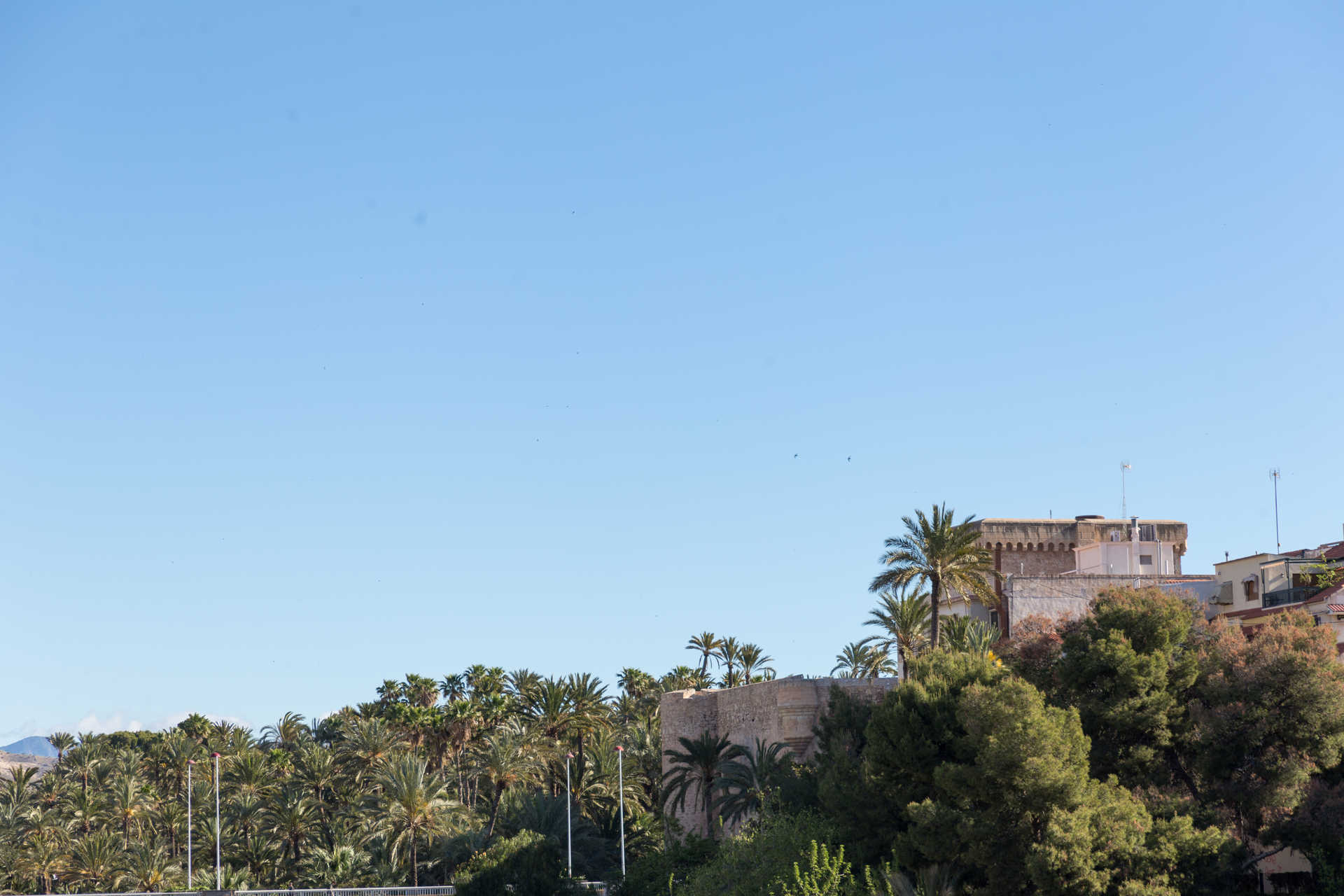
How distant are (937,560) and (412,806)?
24.0 meters

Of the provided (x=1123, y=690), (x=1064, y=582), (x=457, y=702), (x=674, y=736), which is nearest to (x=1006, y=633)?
(x=1064, y=582)

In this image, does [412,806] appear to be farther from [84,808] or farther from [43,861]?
[84,808]

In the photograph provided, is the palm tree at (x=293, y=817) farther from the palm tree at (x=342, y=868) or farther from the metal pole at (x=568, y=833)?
→ the metal pole at (x=568, y=833)

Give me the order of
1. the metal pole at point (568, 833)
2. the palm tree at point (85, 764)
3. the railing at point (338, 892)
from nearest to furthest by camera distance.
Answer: the railing at point (338, 892)
the metal pole at point (568, 833)
the palm tree at point (85, 764)

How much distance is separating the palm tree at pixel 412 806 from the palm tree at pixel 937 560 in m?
21.4

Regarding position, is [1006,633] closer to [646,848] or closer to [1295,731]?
[646,848]

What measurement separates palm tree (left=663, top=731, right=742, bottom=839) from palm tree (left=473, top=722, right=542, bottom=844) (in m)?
11.0

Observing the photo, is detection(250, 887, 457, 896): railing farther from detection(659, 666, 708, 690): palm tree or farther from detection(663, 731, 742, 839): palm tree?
detection(659, 666, 708, 690): palm tree

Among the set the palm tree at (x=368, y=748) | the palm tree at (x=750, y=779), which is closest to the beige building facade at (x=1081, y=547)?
the palm tree at (x=750, y=779)

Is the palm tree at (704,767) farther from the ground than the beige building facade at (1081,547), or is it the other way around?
the beige building facade at (1081,547)

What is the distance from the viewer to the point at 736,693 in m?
47.8

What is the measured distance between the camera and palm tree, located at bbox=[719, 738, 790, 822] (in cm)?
4138

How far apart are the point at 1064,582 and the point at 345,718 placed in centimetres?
4602

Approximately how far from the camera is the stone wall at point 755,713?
42594mm
